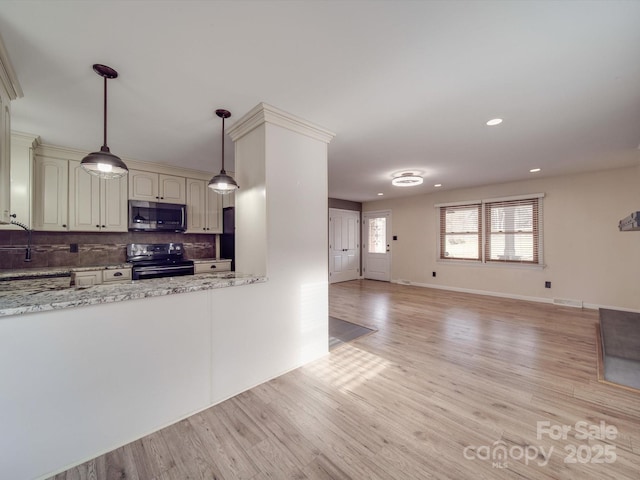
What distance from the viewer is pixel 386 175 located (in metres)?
4.77

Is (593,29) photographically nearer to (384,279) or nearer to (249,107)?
(249,107)

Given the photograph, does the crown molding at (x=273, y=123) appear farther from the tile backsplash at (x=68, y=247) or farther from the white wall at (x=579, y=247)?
the white wall at (x=579, y=247)

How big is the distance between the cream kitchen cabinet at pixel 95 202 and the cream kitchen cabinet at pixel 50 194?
7cm

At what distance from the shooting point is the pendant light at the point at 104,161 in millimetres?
1659

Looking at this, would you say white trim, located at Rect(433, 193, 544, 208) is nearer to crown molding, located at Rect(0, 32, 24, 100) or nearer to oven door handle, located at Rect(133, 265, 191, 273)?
oven door handle, located at Rect(133, 265, 191, 273)

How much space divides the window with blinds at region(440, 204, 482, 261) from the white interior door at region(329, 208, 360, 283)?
2.51m

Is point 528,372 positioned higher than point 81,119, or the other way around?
point 81,119

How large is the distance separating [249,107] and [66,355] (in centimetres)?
221

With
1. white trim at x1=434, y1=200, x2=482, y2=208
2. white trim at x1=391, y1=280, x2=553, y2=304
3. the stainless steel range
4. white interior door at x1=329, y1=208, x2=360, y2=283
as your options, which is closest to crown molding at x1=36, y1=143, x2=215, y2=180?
the stainless steel range

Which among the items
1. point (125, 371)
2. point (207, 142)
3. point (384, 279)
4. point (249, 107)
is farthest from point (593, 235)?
point (125, 371)

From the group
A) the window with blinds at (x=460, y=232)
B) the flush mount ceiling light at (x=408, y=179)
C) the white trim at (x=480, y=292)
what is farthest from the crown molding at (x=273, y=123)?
the white trim at (x=480, y=292)

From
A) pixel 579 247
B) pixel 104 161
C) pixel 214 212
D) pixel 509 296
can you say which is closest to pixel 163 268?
pixel 214 212

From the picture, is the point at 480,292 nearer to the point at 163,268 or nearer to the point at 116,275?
the point at 163,268

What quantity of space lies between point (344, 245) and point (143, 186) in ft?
16.9
